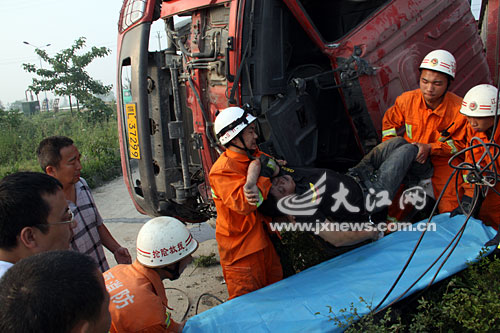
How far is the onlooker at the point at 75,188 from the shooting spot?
2371 mm

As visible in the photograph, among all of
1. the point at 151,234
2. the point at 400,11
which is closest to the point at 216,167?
the point at 151,234

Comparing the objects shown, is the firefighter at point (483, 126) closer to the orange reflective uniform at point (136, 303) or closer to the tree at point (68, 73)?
the orange reflective uniform at point (136, 303)

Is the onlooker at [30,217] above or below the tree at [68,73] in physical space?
below

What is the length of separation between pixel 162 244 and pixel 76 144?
8.77 meters

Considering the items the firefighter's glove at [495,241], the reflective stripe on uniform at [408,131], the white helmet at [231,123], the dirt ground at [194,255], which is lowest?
the dirt ground at [194,255]

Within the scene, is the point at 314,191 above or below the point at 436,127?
below

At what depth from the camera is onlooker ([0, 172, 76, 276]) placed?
1.44 metres

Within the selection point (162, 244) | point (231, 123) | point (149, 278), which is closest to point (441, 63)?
point (231, 123)

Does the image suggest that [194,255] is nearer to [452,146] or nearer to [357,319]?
[357,319]

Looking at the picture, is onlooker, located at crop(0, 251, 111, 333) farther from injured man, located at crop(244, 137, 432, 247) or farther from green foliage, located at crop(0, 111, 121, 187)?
green foliage, located at crop(0, 111, 121, 187)

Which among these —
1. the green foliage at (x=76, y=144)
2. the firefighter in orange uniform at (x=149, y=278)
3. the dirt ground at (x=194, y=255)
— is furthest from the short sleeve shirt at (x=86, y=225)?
the green foliage at (x=76, y=144)

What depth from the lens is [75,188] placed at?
8.28 feet

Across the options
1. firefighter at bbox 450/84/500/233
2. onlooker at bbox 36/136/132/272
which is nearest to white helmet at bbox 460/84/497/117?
firefighter at bbox 450/84/500/233

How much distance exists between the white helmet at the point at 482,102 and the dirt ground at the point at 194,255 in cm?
263
